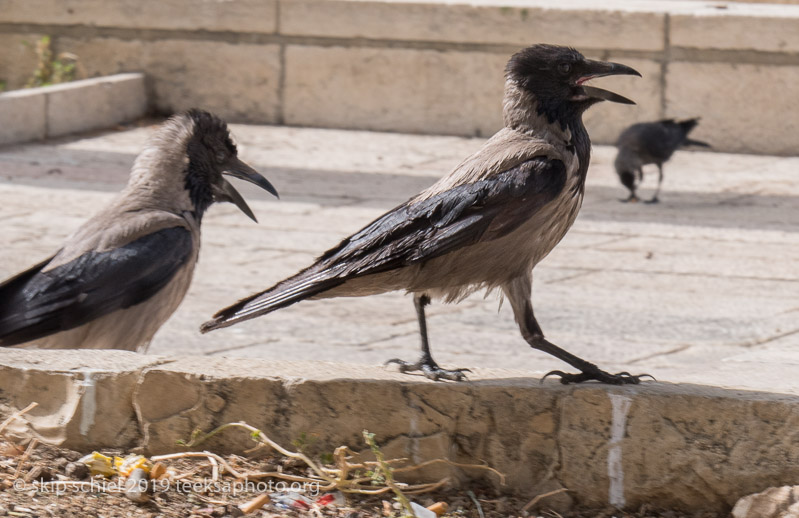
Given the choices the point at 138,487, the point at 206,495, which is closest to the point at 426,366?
the point at 206,495

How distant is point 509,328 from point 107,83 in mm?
6714

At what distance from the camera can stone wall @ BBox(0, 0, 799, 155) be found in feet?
34.8

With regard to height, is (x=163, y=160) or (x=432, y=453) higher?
(x=163, y=160)

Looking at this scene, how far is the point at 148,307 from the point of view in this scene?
4.38 meters

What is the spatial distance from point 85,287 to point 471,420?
5.25 ft

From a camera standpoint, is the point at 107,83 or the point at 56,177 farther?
the point at 107,83

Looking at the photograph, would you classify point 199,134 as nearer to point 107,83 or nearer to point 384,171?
point 384,171

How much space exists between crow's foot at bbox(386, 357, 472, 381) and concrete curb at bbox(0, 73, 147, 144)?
297 inches

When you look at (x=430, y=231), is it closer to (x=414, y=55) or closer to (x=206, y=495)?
(x=206, y=495)

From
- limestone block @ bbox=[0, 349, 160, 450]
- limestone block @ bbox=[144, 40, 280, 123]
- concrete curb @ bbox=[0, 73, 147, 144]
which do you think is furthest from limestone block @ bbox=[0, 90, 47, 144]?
limestone block @ bbox=[0, 349, 160, 450]

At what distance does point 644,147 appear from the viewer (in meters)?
8.90

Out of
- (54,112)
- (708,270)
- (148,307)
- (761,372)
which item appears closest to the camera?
(761,372)

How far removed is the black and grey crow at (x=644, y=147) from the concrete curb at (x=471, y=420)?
5.67 meters

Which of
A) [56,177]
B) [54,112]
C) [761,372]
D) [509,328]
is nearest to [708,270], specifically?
[509,328]
